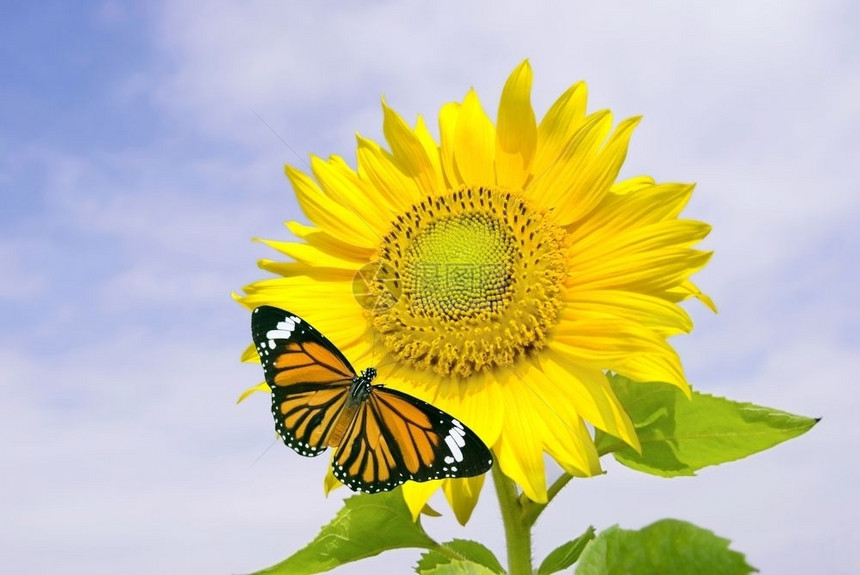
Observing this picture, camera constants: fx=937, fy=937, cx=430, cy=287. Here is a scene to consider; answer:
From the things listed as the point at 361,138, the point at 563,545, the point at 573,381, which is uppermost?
the point at 361,138

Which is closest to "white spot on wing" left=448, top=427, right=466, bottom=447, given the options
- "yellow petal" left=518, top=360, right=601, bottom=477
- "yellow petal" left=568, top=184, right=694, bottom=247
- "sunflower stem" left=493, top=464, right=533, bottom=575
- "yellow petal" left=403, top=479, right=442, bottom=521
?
"yellow petal" left=403, top=479, right=442, bottom=521

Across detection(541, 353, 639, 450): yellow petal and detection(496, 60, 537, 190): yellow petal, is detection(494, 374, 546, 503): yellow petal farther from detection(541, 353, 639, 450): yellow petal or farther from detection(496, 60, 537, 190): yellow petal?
detection(496, 60, 537, 190): yellow petal

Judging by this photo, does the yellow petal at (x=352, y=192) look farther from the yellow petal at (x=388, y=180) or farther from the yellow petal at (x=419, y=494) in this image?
the yellow petal at (x=419, y=494)

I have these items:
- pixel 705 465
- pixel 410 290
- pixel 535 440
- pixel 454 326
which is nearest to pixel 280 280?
pixel 410 290

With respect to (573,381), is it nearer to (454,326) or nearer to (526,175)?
(454,326)

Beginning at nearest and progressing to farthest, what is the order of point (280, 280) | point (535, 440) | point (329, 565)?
point (535, 440) < point (329, 565) < point (280, 280)

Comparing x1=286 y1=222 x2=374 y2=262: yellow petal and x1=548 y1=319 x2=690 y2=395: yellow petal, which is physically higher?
x1=286 y1=222 x2=374 y2=262: yellow petal

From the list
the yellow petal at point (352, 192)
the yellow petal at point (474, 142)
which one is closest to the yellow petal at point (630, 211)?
the yellow petal at point (474, 142)
